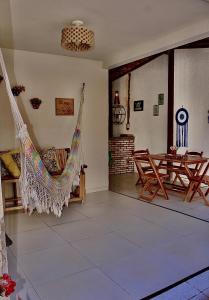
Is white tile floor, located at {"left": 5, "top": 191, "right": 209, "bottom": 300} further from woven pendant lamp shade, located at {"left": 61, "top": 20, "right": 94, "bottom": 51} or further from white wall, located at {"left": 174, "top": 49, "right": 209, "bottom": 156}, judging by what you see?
white wall, located at {"left": 174, "top": 49, "right": 209, "bottom": 156}

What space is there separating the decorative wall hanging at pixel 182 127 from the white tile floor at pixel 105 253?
231 centimetres

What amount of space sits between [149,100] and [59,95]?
2772mm

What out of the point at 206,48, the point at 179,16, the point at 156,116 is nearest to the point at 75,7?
the point at 179,16

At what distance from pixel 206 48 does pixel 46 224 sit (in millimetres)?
4257

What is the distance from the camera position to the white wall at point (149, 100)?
20.2 ft

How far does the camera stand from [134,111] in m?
7.00

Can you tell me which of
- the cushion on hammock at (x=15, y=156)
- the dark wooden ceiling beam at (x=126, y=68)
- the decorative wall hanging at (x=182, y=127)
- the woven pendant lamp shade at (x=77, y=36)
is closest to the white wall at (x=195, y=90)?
the decorative wall hanging at (x=182, y=127)

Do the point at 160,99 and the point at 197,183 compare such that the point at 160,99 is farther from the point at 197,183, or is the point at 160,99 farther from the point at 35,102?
the point at 35,102

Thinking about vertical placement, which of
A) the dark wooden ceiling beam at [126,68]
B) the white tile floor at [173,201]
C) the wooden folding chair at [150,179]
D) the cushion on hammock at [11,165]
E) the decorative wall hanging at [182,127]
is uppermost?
the dark wooden ceiling beam at [126,68]

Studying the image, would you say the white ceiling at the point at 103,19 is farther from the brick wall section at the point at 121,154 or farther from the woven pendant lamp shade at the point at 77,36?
the brick wall section at the point at 121,154

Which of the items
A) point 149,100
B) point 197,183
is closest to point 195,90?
point 149,100

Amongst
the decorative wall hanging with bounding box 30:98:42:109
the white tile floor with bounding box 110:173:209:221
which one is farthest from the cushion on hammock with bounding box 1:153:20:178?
the white tile floor with bounding box 110:173:209:221

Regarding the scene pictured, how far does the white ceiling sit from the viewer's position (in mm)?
2514

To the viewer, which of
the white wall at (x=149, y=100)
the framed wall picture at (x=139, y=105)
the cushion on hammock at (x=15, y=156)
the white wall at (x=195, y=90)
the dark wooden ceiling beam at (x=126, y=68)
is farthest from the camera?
the framed wall picture at (x=139, y=105)
